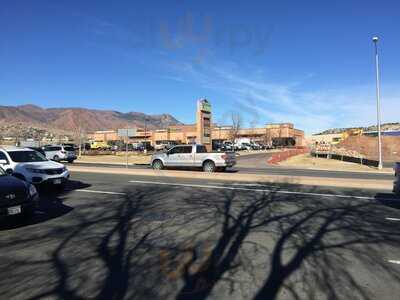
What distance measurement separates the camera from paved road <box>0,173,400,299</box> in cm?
520

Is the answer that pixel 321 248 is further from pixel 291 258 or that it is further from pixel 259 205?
pixel 259 205

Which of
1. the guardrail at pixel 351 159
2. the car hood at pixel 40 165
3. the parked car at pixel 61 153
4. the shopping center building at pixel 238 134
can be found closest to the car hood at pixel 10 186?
the car hood at pixel 40 165

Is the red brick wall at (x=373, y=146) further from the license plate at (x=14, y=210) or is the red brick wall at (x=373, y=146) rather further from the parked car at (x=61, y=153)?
the license plate at (x=14, y=210)

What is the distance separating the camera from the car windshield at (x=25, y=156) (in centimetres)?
1523

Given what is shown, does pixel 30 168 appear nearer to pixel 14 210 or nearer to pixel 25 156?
pixel 25 156

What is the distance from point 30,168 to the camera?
14.6 m

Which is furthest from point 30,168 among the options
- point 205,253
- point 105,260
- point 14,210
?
point 205,253

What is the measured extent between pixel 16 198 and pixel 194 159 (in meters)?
18.3

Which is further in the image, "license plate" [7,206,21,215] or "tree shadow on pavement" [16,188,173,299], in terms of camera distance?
"license plate" [7,206,21,215]

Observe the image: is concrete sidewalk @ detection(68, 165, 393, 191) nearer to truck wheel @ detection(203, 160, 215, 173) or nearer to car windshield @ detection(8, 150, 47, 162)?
truck wheel @ detection(203, 160, 215, 173)

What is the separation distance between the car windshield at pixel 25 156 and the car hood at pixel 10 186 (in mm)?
6033

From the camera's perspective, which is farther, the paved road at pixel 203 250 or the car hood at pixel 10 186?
the car hood at pixel 10 186

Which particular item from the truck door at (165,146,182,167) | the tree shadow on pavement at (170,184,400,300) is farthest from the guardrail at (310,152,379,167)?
the tree shadow on pavement at (170,184,400,300)

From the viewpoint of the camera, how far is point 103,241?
7.50 m
